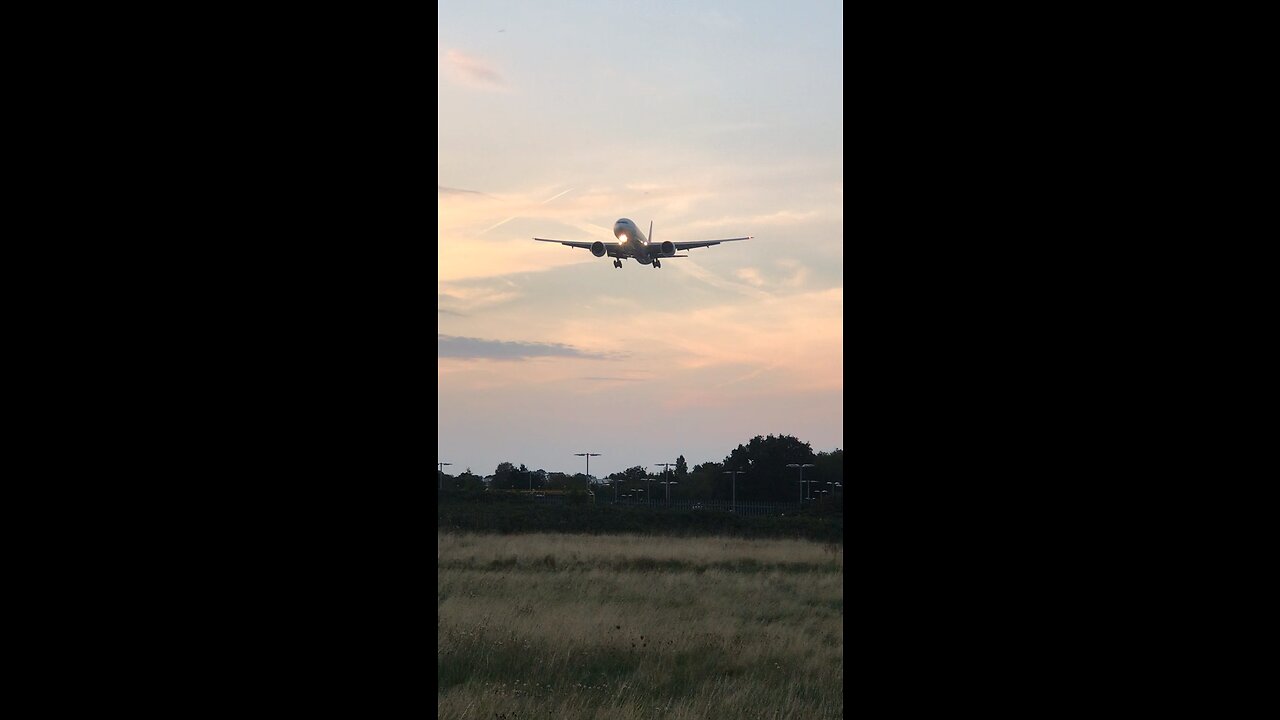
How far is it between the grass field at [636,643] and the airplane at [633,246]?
13384 millimetres

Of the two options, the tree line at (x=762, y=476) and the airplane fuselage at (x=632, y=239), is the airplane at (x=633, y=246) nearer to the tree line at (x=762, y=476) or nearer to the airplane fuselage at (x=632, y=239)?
the airplane fuselage at (x=632, y=239)

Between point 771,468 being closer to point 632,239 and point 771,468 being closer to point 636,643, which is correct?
point 632,239

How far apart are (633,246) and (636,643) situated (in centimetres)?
1955

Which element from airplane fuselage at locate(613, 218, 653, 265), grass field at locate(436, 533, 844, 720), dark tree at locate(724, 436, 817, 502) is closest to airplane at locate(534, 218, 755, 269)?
airplane fuselage at locate(613, 218, 653, 265)

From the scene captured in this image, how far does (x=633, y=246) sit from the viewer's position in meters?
27.3

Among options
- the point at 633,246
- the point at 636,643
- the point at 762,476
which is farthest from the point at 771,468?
the point at 636,643

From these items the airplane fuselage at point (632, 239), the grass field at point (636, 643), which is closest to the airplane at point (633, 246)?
the airplane fuselage at point (632, 239)

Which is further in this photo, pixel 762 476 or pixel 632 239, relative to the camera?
pixel 762 476

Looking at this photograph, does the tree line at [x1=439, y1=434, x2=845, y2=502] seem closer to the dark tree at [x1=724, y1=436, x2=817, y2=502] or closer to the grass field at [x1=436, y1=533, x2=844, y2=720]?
the dark tree at [x1=724, y1=436, x2=817, y2=502]

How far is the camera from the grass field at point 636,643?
6.71m
